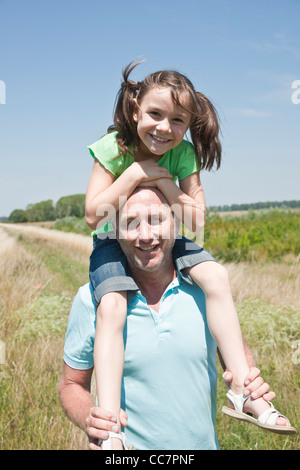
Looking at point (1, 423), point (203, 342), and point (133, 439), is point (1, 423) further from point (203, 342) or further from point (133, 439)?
point (203, 342)

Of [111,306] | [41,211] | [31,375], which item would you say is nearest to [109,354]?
[111,306]

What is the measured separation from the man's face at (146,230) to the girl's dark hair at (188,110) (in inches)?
13.6

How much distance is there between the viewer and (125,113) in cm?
255

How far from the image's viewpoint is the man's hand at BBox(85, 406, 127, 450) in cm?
189

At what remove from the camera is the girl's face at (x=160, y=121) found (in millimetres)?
2377

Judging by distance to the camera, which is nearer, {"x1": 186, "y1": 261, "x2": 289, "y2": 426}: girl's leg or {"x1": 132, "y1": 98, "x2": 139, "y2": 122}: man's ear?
{"x1": 186, "y1": 261, "x2": 289, "y2": 426}: girl's leg

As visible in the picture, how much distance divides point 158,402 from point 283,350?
4.30 metres

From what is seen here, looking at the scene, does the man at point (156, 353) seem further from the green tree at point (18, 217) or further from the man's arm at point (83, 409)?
the green tree at point (18, 217)

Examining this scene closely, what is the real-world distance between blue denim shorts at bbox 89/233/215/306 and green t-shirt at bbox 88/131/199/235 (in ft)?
0.50

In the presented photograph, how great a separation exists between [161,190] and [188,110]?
481 millimetres

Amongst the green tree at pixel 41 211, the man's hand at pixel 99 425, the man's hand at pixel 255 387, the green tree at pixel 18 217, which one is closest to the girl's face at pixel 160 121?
the man's hand at pixel 255 387

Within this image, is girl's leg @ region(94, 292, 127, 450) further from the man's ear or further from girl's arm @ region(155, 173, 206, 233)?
the man's ear

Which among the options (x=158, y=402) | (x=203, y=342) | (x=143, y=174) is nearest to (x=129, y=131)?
(x=143, y=174)

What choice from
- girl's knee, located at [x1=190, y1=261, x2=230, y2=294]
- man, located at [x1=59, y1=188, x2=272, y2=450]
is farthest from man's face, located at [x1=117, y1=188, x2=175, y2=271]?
girl's knee, located at [x1=190, y1=261, x2=230, y2=294]
